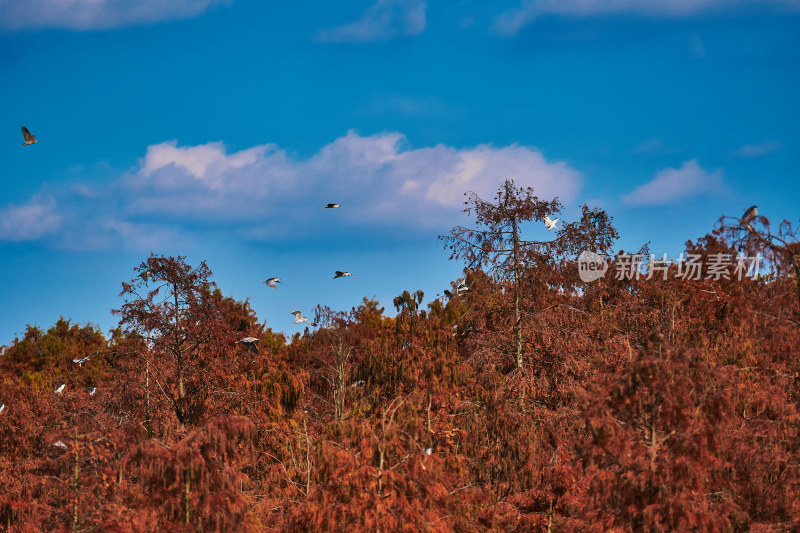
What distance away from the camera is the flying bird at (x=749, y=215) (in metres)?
11.6

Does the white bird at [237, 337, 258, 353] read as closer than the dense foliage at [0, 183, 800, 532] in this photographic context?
No

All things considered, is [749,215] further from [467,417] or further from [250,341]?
[250,341]

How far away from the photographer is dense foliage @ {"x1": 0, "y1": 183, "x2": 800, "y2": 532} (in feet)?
35.2

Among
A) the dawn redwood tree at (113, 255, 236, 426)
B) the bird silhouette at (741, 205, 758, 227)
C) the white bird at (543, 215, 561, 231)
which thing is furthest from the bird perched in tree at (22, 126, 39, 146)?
the bird silhouette at (741, 205, 758, 227)

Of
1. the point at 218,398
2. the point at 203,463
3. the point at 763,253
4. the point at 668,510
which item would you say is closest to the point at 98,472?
the point at 203,463

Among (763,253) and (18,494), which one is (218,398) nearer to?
(18,494)

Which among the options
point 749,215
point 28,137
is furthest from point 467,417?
point 28,137

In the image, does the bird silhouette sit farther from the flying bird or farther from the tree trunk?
the tree trunk

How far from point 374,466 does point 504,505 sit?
540 centimetres

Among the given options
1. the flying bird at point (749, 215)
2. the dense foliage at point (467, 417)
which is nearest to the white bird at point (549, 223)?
the dense foliage at point (467, 417)

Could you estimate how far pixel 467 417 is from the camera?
67.5 feet

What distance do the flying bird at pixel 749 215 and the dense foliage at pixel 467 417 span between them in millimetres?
177

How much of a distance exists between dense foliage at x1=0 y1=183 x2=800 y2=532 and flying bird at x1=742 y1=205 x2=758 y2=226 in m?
0.18

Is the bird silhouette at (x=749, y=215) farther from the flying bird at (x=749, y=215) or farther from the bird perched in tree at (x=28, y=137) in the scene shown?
the bird perched in tree at (x=28, y=137)
